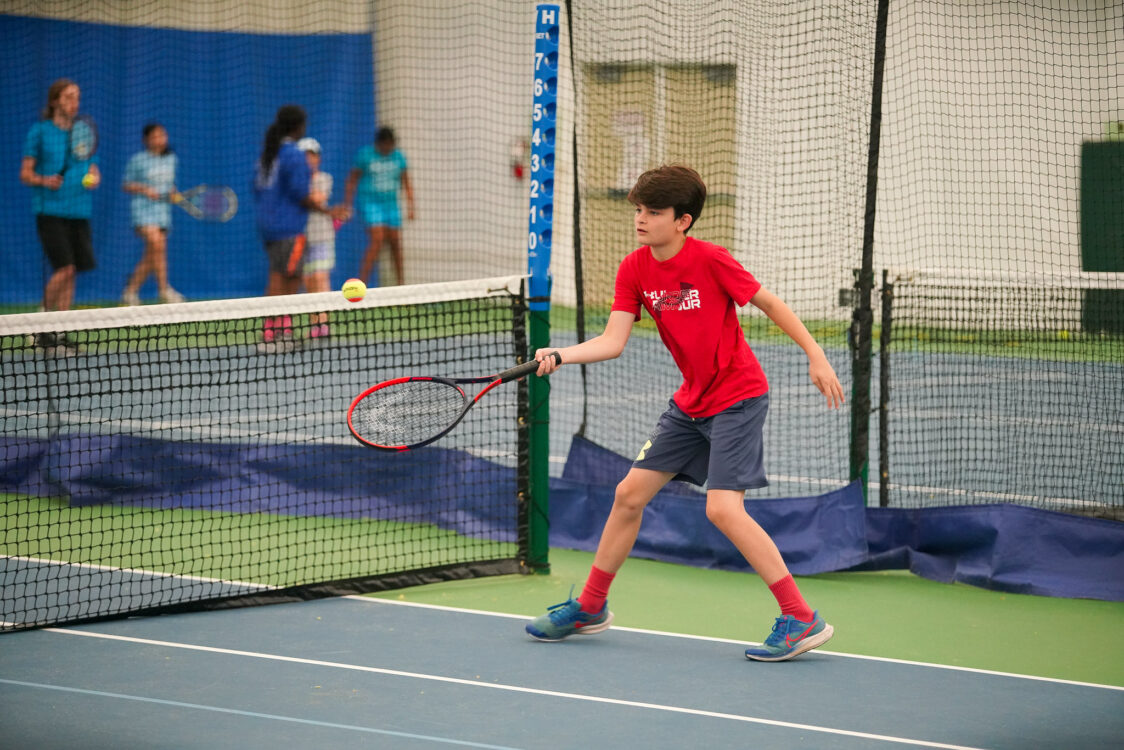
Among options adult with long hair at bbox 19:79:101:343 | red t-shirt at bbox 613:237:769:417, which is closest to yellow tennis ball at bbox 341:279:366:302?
red t-shirt at bbox 613:237:769:417

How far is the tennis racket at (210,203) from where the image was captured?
14148mm

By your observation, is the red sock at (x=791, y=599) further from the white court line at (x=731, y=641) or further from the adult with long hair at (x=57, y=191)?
the adult with long hair at (x=57, y=191)

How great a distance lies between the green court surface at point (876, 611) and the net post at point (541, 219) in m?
0.48

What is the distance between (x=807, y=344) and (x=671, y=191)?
654 mm

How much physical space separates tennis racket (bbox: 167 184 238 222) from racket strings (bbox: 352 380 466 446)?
10.3 meters

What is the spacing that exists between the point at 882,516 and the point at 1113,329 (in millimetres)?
2821

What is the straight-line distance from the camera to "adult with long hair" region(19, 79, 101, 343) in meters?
9.98

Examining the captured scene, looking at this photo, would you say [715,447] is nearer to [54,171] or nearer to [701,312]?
[701,312]

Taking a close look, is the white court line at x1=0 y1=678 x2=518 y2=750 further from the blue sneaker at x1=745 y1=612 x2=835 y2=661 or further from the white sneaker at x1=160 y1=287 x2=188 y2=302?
the white sneaker at x1=160 y1=287 x2=188 y2=302

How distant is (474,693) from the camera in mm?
3945

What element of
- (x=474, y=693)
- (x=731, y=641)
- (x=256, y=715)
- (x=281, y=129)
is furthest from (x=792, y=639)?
(x=281, y=129)

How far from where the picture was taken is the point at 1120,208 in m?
10.5

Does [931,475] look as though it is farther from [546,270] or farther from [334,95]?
[334,95]

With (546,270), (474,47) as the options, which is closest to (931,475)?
(546,270)
